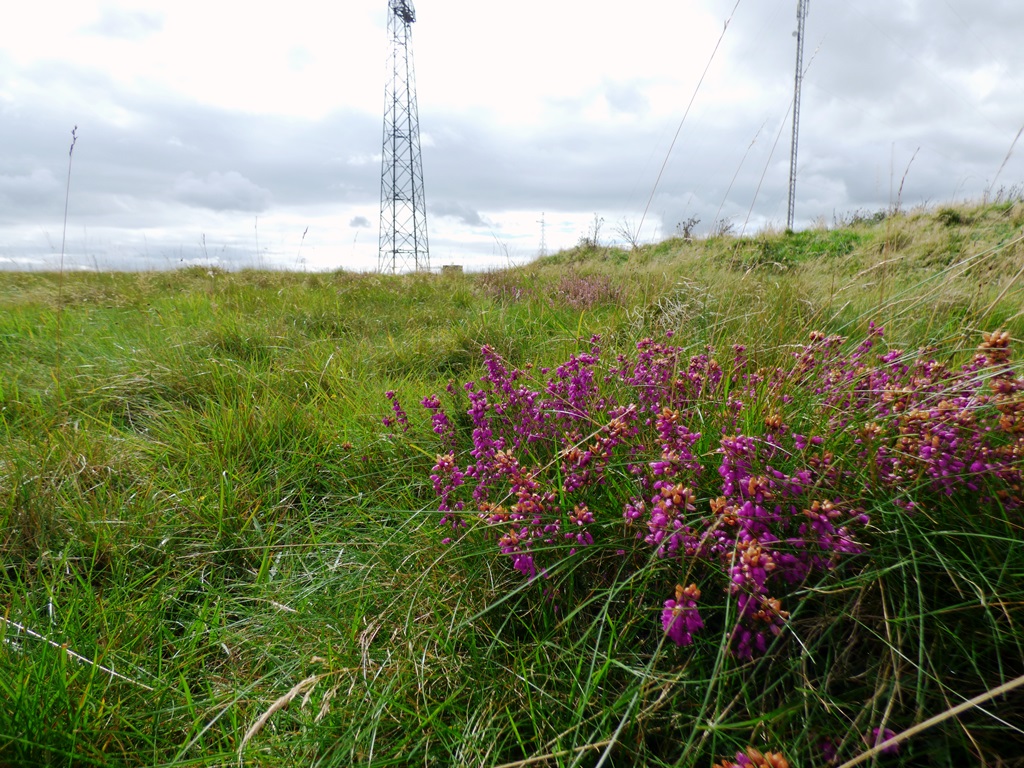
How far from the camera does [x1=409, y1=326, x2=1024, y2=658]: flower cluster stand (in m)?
1.14

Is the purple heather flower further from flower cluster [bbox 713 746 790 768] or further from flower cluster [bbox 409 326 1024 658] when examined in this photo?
flower cluster [bbox 713 746 790 768]

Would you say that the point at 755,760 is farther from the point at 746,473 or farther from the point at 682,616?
the point at 746,473

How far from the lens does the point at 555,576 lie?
1.41 metres

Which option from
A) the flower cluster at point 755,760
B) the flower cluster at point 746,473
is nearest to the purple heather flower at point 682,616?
the flower cluster at point 746,473

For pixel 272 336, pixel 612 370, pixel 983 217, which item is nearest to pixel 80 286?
pixel 272 336

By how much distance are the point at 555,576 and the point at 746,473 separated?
556mm

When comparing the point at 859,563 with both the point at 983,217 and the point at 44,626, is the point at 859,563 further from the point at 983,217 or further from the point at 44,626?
the point at 983,217

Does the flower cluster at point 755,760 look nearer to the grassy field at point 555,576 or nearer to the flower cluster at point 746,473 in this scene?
the grassy field at point 555,576

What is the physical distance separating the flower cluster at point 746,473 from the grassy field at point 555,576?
1 cm

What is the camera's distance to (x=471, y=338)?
3920mm

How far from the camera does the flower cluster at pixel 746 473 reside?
1139 mm

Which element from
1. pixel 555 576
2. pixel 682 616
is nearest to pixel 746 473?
Result: pixel 682 616

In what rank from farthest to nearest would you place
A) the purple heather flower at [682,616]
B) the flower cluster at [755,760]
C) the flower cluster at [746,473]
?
the flower cluster at [746,473] < the purple heather flower at [682,616] < the flower cluster at [755,760]

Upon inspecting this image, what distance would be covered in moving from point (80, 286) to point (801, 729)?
8539 millimetres
